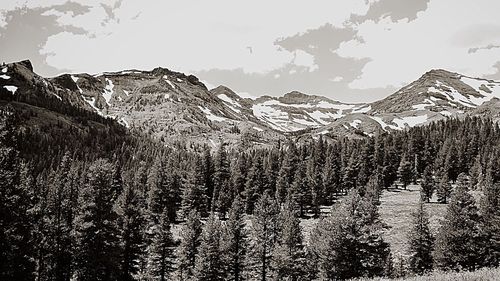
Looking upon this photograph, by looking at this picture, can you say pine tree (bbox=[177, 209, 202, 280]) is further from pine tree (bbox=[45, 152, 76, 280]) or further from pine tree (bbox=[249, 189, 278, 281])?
pine tree (bbox=[45, 152, 76, 280])

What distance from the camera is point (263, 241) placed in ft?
172

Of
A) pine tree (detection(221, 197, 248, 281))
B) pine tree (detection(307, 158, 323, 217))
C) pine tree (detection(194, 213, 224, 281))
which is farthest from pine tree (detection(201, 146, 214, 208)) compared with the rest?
pine tree (detection(194, 213, 224, 281))

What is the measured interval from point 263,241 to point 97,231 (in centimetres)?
2610

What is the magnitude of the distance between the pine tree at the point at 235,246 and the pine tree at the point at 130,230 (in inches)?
459

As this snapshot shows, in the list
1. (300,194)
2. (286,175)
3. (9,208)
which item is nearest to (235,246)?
(9,208)

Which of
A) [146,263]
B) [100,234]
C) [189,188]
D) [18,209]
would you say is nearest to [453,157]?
[189,188]

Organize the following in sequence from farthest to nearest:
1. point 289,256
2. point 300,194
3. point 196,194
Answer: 1. point 196,194
2. point 300,194
3. point 289,256

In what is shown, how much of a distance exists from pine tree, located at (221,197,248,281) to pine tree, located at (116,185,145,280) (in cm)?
1166

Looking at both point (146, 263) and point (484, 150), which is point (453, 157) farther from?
point (146, 263)

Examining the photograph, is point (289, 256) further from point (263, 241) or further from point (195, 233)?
point (195, 233)

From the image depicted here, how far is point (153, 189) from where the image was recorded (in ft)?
281

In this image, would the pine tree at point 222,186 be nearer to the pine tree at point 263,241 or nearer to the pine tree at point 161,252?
the pine tree at point 263,241

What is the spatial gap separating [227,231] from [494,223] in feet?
106

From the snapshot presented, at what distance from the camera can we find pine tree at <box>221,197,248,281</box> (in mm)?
49931
